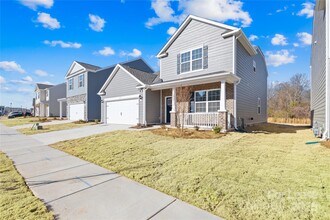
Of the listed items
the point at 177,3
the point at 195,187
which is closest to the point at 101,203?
the point at 195,187

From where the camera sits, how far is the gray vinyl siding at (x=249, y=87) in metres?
11.1

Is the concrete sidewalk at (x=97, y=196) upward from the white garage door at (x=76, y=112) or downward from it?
downward

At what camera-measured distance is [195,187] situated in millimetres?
3264

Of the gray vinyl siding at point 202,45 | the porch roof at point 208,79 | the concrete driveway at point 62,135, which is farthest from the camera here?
the gray vinyl siding at point 202,45

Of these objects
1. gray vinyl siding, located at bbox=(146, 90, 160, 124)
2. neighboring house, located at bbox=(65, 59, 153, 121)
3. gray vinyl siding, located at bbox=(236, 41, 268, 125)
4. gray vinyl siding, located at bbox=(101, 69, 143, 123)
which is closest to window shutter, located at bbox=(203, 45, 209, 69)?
gray vinyl siding, located at bbox=(236, 41, 268, 125)

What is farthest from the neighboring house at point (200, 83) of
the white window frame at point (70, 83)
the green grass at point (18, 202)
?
the white window frame at point (70, 83)

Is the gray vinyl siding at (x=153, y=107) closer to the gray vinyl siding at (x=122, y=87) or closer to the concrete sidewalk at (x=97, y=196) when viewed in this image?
the gray vinyl siding at (x=122, y=87)

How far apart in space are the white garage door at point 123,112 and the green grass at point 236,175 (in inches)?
315

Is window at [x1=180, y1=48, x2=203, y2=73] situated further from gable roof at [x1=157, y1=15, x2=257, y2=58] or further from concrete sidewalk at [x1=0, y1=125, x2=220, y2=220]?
concrete sidewalk at [x1=0, y1=125, x2=220, y2=220]

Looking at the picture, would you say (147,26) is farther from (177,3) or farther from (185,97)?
(185,97)

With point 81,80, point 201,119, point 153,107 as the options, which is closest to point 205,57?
point 201,119

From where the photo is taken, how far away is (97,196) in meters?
3.07

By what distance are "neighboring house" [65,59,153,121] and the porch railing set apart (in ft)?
43.7

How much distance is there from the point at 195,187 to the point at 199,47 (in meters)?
10.8
